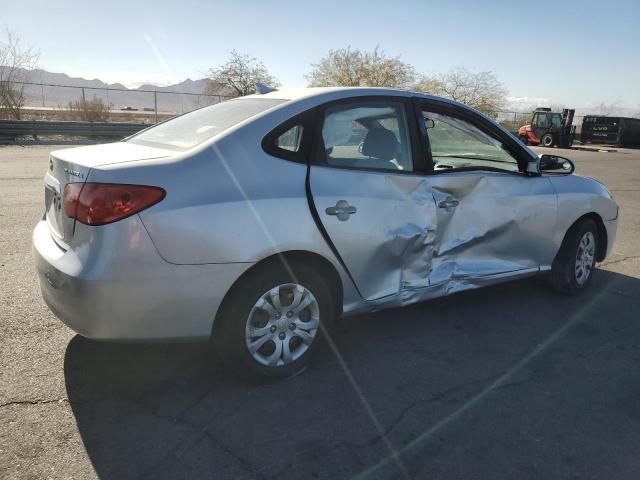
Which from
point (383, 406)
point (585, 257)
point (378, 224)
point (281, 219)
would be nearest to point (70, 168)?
point (281, 219)

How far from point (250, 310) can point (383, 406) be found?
35.5 inches

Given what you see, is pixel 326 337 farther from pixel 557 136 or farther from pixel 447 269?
pixel 557 136

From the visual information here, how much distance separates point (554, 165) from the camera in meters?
4.52

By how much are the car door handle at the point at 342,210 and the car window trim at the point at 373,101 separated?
0.23m

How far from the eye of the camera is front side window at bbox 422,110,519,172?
381 centimetres

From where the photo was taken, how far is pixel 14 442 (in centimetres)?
248

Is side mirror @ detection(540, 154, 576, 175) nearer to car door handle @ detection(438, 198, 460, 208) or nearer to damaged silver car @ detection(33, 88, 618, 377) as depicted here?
damaged silver car @ detection(33, 88, 618, 377)

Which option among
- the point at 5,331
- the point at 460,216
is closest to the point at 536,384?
the point at 460,216

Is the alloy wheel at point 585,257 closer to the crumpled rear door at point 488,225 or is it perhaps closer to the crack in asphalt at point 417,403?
the crumpled rear door at point 488,225

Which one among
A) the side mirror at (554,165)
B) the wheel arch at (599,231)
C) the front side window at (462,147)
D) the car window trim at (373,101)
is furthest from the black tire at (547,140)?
the car window trim at (373,101)

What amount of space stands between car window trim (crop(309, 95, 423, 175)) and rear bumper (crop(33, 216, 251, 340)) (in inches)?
32.3

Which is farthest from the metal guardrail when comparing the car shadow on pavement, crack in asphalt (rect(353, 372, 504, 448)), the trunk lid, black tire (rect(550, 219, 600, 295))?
crack in asphalt (rect(353, 372, 504, 448))

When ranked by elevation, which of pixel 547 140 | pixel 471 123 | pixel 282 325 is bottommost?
pixel 282 325

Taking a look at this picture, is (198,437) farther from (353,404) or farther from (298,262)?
(298,262)
